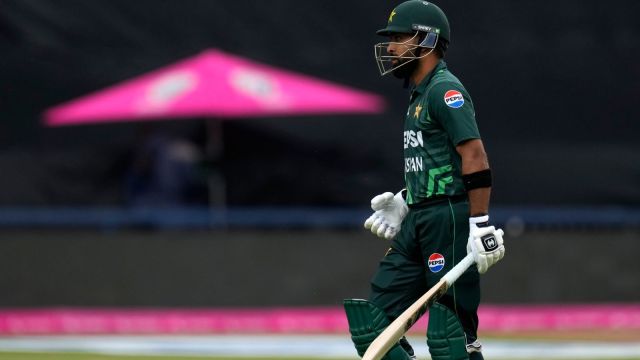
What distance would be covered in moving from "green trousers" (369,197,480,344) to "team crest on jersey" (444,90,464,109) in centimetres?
41

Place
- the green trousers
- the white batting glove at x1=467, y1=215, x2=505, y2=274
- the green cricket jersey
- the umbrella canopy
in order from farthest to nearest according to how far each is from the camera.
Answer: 1. the umbrella canopy
2. the green trousers
3. the green cricket jersey
4. the white batting glove at x1=467, y1=215, x2=505, y2=274

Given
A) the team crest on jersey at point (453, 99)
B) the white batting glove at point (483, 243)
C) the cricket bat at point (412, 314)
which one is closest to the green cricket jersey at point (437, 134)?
the team crest on jersey at point (453, 99)

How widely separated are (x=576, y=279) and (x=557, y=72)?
1.97 meters

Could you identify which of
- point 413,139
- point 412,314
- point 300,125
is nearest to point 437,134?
point 413,139

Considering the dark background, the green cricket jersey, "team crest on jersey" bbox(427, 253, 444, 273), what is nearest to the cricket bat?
"team crest on jersey" bbox(427, 253, 444, 273)

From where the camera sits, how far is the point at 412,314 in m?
6.12

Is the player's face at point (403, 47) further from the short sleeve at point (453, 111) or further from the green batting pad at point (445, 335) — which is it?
the green batting pad at point (445, 335)

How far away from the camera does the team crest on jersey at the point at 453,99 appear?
617 centimetres

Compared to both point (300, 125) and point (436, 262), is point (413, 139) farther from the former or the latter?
point (300, 125)

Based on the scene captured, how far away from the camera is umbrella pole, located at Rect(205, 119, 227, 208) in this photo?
13.0m

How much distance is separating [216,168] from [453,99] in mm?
6990

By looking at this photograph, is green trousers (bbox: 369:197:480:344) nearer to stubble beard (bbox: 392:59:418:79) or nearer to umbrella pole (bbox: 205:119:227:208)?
stubble beard (bbox: 392:59:418:79)

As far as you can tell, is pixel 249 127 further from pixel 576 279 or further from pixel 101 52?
pixel 576 279

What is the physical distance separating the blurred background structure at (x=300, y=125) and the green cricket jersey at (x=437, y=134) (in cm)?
604
